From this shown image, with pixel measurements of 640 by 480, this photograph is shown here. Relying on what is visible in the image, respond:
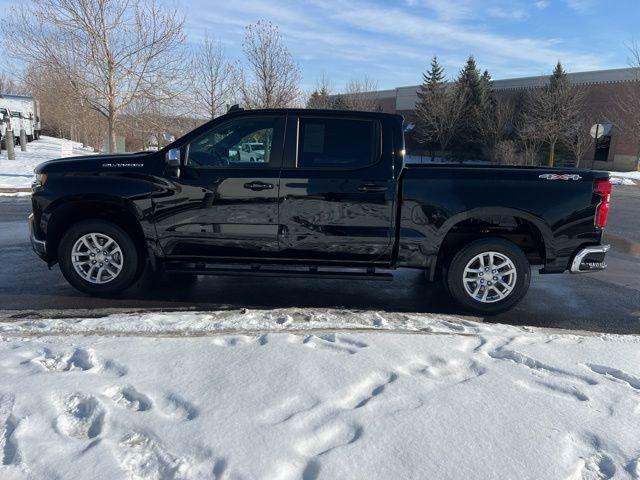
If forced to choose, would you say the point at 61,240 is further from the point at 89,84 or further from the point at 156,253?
the point at 89,84

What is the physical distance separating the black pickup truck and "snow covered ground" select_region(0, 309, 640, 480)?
99cm

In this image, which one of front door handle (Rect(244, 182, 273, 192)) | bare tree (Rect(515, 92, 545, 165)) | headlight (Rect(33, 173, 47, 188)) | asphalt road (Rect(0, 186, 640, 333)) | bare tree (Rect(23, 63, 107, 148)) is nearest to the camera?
front door handle (Rect(244, 182, 273, 192))

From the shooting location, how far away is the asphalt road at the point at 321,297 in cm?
512

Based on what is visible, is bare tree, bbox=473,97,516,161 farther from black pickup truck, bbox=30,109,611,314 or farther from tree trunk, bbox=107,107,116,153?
black pickup truck, bbox=30,109,611,314

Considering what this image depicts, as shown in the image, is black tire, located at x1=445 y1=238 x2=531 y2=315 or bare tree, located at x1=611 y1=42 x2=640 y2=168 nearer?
black tire, located at x1=445 y1=238 x2=531 y2=315

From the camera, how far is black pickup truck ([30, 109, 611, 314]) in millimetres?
4969

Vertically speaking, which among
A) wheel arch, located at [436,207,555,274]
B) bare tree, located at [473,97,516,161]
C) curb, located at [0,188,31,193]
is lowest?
curb, located at [0,188,31,193]

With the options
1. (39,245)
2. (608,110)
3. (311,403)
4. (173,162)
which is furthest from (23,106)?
(608,110)

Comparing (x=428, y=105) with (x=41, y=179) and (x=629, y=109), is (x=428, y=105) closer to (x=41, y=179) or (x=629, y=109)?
(x=629, y=109)

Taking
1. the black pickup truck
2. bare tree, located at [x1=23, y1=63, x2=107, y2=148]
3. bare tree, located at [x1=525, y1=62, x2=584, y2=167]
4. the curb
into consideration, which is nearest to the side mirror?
the black pickup truck

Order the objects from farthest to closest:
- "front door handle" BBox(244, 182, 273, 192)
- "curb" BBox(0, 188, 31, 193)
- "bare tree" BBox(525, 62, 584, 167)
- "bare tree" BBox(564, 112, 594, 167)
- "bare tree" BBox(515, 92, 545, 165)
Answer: "bare tree" BBox(564, 112, 594, 167), "bare tree" BBox(525, 62, 584, 167), "bare tree" BBox(515, 92, 545, 165), "curb" BBox(0, 188, 31, 193), "front door handle" BBox(244, 182, 273, 192)

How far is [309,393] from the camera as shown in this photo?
3125 mm

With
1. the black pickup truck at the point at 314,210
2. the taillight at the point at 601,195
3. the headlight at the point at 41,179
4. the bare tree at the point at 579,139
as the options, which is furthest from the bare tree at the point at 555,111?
the headlight at the point at 41,179

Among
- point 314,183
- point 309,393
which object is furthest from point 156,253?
point 309,393
